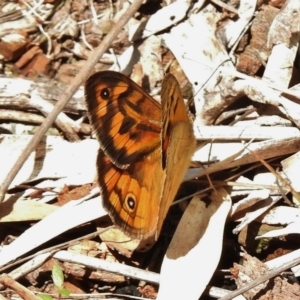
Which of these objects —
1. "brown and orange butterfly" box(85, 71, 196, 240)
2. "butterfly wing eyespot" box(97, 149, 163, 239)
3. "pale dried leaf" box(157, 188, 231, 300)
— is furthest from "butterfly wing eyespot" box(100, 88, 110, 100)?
"pale dried leaf" box(157, 188, 231, 300)

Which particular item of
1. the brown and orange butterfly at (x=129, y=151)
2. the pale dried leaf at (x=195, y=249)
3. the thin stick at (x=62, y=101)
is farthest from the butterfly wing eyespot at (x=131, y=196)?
the thin stick at (x=62, y=101)

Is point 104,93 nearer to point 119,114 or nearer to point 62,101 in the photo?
point 119,114

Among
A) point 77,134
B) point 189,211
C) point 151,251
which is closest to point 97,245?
point 151,251

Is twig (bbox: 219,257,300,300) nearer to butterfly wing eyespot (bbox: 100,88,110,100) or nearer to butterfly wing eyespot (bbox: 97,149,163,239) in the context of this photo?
butterfly wing eyespot (bbox: 97,149,163,239)

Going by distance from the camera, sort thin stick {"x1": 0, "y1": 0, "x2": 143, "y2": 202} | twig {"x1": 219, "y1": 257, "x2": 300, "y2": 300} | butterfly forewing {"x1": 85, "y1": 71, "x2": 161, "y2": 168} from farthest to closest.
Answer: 1. thin stick {"x1": 0, "y1": 0, "x2": 143, "y2": 202}
2. butterfly forewing {"x1": 85, "y1": 71, "x2": 161, "y2": 168}
3. twig {"x1": 219, "y1": 257, "x2": 300, "y2": 300}

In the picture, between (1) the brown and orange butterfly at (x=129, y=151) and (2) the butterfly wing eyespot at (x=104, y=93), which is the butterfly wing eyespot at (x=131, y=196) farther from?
(2) the butterfly wing eyespot at (x=104, y=93)

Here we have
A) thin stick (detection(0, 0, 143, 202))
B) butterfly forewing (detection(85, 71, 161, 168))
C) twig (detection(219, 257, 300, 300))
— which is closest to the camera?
twig (detection(219, 257, 300, 300))

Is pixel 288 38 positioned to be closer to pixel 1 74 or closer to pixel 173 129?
pixel 173 129

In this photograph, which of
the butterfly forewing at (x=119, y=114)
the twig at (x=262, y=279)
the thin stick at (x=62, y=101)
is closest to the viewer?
the twig at (x=262, y=279)
